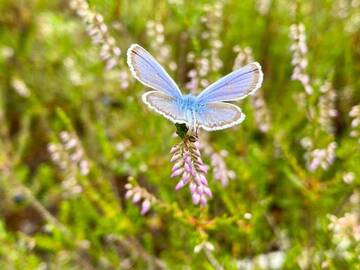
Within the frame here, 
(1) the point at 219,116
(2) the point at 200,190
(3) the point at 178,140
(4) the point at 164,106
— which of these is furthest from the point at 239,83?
(3) the point at 178,140

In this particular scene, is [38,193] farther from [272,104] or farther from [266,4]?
[266,4]

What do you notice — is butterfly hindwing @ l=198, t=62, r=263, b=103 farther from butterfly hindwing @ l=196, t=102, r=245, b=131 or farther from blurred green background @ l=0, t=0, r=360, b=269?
blurred green background @ l=0, t=0, r=360, b=269

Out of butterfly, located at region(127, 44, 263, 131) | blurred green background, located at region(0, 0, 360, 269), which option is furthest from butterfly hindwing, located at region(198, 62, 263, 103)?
blurred green background, located at region(0, 0, 360, 269)

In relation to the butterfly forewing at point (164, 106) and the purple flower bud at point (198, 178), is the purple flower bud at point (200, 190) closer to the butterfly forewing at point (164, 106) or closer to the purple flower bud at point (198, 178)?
the purple flower bud at point (198, 178)

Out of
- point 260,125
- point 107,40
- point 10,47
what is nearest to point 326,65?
point 260,125

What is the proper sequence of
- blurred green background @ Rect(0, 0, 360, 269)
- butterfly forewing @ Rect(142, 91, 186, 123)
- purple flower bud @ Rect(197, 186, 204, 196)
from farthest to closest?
blurred green background @ Rect(0, 0, 360, 269), purple flower bud @ Rect(197, 186, 204, 196), butterfly forewing @ Rect(142, 91, 186, 123)

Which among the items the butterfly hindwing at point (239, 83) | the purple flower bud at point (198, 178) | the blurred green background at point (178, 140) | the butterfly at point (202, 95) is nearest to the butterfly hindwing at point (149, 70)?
the butterfly at point (202, 95)

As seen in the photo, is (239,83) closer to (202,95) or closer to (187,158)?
(202,95)
